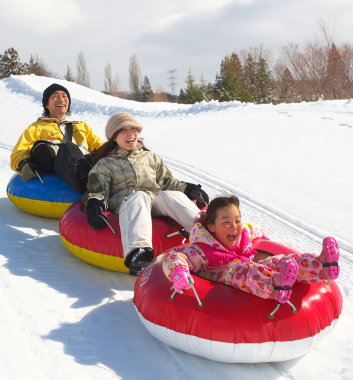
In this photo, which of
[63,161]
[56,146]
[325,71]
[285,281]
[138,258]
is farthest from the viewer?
[325,71]

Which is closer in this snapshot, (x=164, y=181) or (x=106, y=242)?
(x=106, y=242)

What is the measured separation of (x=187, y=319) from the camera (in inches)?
71.8

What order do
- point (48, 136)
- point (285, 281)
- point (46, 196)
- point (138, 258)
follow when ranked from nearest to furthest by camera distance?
point (285, 281) < point (138, 258) < point (46, 196) < point (48, 136)

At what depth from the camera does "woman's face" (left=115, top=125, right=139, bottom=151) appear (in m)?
3.07

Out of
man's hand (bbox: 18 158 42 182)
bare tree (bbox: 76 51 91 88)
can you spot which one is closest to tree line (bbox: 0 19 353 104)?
bare tree (bbox: 76 51 91 88)

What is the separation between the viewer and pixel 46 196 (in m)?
3.65

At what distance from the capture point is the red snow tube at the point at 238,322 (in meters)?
1.74

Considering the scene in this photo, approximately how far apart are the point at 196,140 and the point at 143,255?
5.47 meters

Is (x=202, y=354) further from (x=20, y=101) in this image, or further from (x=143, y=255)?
(x=20, y=101)

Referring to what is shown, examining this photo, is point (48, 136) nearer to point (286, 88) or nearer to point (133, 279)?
point (133, 279)

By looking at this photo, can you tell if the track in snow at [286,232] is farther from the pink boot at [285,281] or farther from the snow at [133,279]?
the pink boot at [285,281]

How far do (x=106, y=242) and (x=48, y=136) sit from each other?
74.2 inches

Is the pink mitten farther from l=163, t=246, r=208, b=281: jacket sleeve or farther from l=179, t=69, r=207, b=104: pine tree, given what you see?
l=179, t=69, r=207, b=104: pine tree

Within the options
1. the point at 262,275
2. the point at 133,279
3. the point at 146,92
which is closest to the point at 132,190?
the point at 133,279
